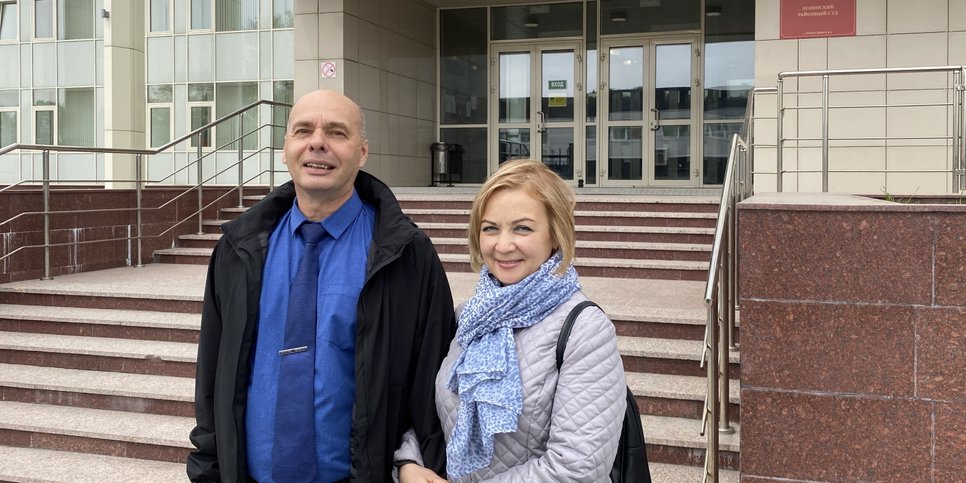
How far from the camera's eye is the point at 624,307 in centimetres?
610

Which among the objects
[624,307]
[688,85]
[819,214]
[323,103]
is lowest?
[624,307]

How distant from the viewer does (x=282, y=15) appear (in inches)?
738

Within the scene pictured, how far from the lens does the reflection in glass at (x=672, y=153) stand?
1411cm

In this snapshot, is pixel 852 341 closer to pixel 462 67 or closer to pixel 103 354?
pixel 103 354

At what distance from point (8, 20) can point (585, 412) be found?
25.1 metres

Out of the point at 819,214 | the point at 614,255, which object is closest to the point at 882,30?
the point at 614,255

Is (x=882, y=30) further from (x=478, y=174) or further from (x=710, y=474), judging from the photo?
(x=710, y=474)

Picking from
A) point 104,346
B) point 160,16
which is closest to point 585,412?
point 104,346

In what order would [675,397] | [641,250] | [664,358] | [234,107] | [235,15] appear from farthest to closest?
[235,15]
[234,107]
[641,250]
[664,358]
[675,397]

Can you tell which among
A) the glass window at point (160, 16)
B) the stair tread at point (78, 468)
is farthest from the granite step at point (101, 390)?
the glass window at point (160, 16)

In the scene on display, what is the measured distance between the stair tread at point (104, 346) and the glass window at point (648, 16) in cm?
1008

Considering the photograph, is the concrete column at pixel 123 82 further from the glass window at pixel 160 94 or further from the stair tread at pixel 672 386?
the stair tread at pixel 672 386

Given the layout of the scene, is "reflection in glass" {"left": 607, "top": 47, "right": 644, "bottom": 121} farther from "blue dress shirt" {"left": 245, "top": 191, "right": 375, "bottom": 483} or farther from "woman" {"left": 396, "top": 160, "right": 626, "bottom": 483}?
"woman" {"left": 396, "top": 160, "right": 626, "bottom": 483}

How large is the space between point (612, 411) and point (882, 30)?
10.2m
